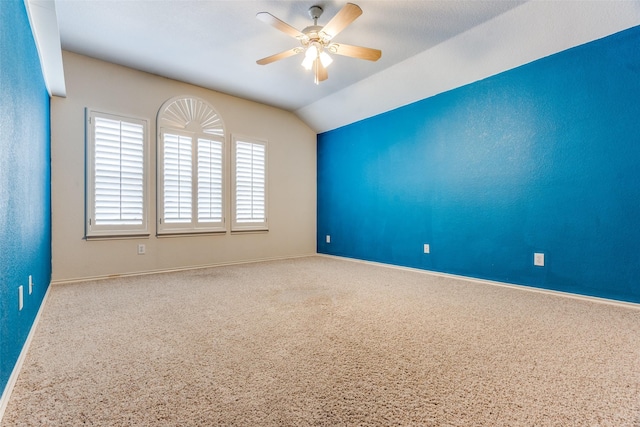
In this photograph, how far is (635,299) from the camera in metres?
2.65

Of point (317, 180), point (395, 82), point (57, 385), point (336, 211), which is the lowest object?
point (57, 385)

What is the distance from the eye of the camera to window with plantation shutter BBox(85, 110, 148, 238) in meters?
3.66

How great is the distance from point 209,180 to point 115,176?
1185 mm

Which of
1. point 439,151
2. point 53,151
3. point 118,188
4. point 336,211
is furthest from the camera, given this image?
point 336,211

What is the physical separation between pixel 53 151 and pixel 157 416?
3595 millimetres

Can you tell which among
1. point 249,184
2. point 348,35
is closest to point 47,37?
point 348,35

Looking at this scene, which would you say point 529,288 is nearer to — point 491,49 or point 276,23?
point 491,49

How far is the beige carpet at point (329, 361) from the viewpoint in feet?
4.00

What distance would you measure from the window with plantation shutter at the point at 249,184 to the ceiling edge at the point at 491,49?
1.52m

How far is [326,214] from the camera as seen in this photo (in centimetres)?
589

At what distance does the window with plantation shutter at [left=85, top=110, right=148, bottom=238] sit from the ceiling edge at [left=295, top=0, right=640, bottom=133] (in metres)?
2.93

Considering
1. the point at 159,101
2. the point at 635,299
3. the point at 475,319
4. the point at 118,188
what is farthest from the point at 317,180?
the point at 635,299

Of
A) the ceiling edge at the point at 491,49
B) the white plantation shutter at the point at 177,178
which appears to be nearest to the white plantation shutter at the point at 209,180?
the white plantation shutter at the point at 177,178

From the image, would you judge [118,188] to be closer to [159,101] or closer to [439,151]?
[159,101]
